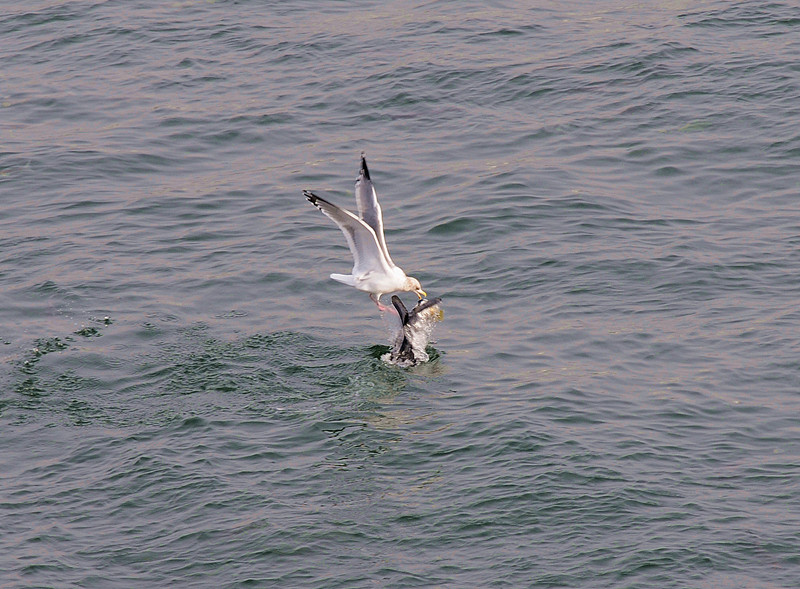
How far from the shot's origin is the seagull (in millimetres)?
13250

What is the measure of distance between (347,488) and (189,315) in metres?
5.06

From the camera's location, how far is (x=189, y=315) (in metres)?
15.5

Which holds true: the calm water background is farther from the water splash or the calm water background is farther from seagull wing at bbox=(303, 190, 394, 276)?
seagull wing at bbox=(303, 190, 394, 276)

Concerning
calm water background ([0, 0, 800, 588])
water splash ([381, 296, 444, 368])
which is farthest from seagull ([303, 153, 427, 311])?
calm water background ([0, 0, 800, 588])

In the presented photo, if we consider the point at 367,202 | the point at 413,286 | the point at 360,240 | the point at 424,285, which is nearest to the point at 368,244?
the point at 360,240

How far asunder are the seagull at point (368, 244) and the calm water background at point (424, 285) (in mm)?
811

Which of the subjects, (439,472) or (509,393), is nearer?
(439,472)

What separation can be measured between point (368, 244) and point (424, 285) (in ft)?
8.62

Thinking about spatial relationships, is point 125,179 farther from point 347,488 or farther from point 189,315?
point 347,488

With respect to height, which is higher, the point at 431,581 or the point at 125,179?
the point at 125,179

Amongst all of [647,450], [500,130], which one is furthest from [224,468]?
[500,130]

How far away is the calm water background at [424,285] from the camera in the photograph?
10.5m

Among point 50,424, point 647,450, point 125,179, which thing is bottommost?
point 647,450

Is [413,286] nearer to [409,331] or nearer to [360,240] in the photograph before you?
[409,331]
